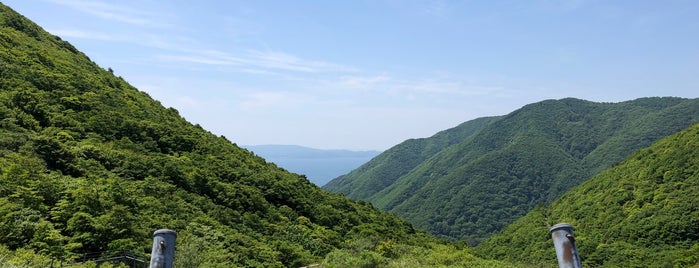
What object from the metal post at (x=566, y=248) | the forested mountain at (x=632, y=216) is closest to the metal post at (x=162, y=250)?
the metal post at (x=566, y=248)

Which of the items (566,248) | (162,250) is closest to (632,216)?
(566,248)

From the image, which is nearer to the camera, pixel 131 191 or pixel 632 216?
pixel 131 191

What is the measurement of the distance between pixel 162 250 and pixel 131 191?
24554mm

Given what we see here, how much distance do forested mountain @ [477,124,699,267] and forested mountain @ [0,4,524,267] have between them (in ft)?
144

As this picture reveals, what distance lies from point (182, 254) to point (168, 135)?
31.2m

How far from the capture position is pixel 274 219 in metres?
37.6

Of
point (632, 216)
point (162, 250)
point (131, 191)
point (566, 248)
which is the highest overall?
point (131, 191)

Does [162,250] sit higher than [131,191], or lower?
lower

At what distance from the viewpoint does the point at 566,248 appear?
4.99 metres

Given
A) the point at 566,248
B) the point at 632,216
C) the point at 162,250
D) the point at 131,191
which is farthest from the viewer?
the point at 632,216

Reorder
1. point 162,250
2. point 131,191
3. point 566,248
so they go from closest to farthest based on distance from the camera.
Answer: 1. point 566,248
2. point 162,250
3. point 131,191

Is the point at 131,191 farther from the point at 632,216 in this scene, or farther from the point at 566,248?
the point at 632,216

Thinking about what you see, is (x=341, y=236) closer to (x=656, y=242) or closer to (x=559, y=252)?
(x=559, y=252)

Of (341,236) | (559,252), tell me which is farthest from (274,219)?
(559,252)
